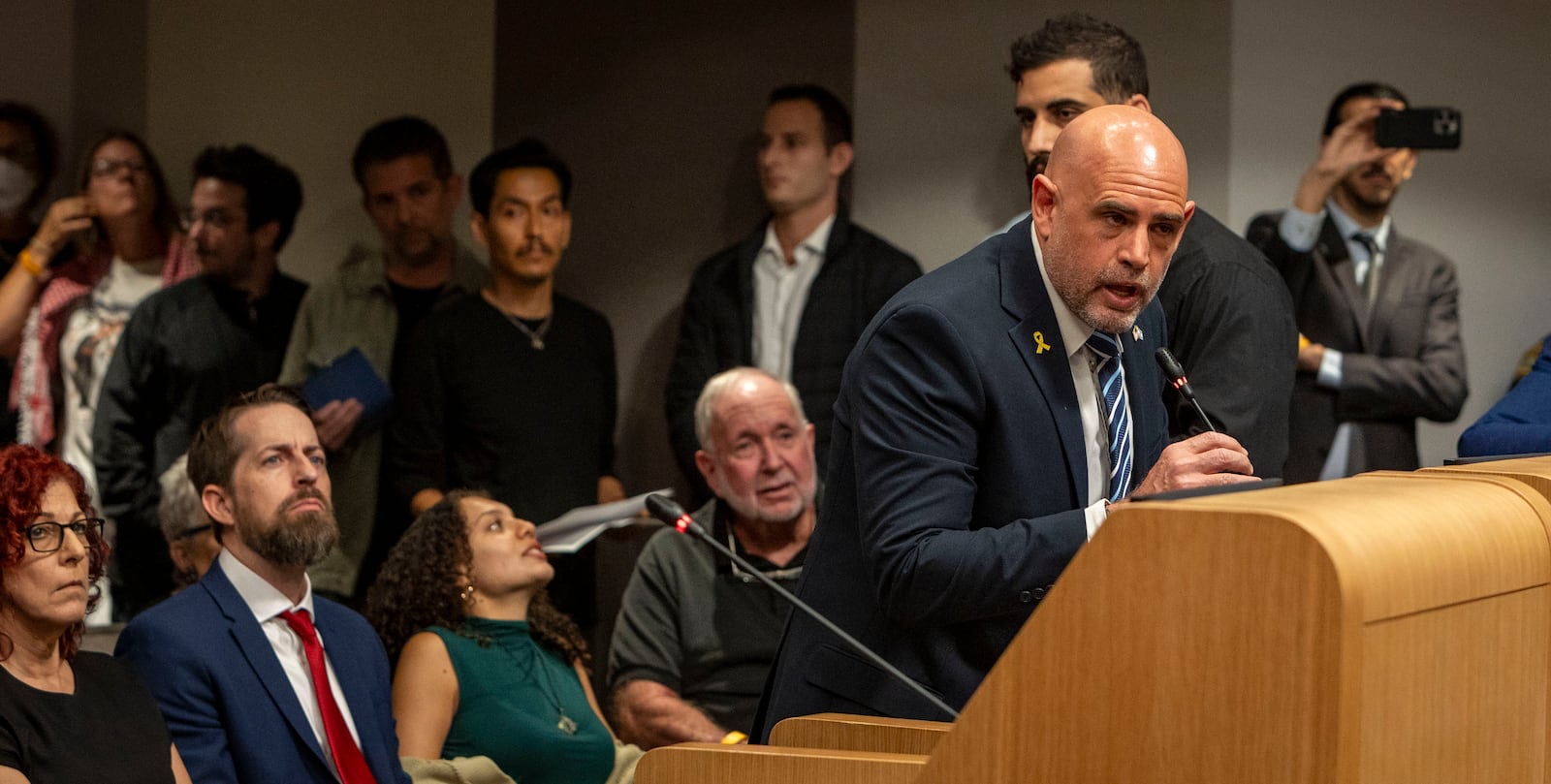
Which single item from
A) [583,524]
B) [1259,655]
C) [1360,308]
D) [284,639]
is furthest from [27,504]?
[1360,308]

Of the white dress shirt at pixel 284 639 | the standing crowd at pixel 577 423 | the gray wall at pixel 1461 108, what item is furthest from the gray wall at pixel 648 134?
the white dress shirt at pixel 284 639

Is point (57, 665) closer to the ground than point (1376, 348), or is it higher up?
closer to the ground

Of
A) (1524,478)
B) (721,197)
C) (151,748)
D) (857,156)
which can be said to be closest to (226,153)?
(721,197)

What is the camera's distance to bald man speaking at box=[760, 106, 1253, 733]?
1.75 m

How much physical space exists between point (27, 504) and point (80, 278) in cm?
223

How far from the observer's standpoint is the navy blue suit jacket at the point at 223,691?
256 centimetres

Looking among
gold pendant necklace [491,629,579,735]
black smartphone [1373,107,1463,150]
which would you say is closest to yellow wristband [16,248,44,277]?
gold pendant necklace [491,629,579,735]

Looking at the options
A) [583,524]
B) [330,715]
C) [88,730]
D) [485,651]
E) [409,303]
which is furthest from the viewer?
[409,303]

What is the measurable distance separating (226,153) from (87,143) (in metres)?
0.58

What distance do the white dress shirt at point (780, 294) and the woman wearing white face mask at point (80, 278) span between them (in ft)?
4.67

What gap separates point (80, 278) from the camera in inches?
175

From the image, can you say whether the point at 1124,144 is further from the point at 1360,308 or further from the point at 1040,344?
the point at 1360,308

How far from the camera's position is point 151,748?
2.39 metres

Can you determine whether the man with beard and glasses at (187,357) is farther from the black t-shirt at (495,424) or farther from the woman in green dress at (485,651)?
the woman in green dress at (485,651)
